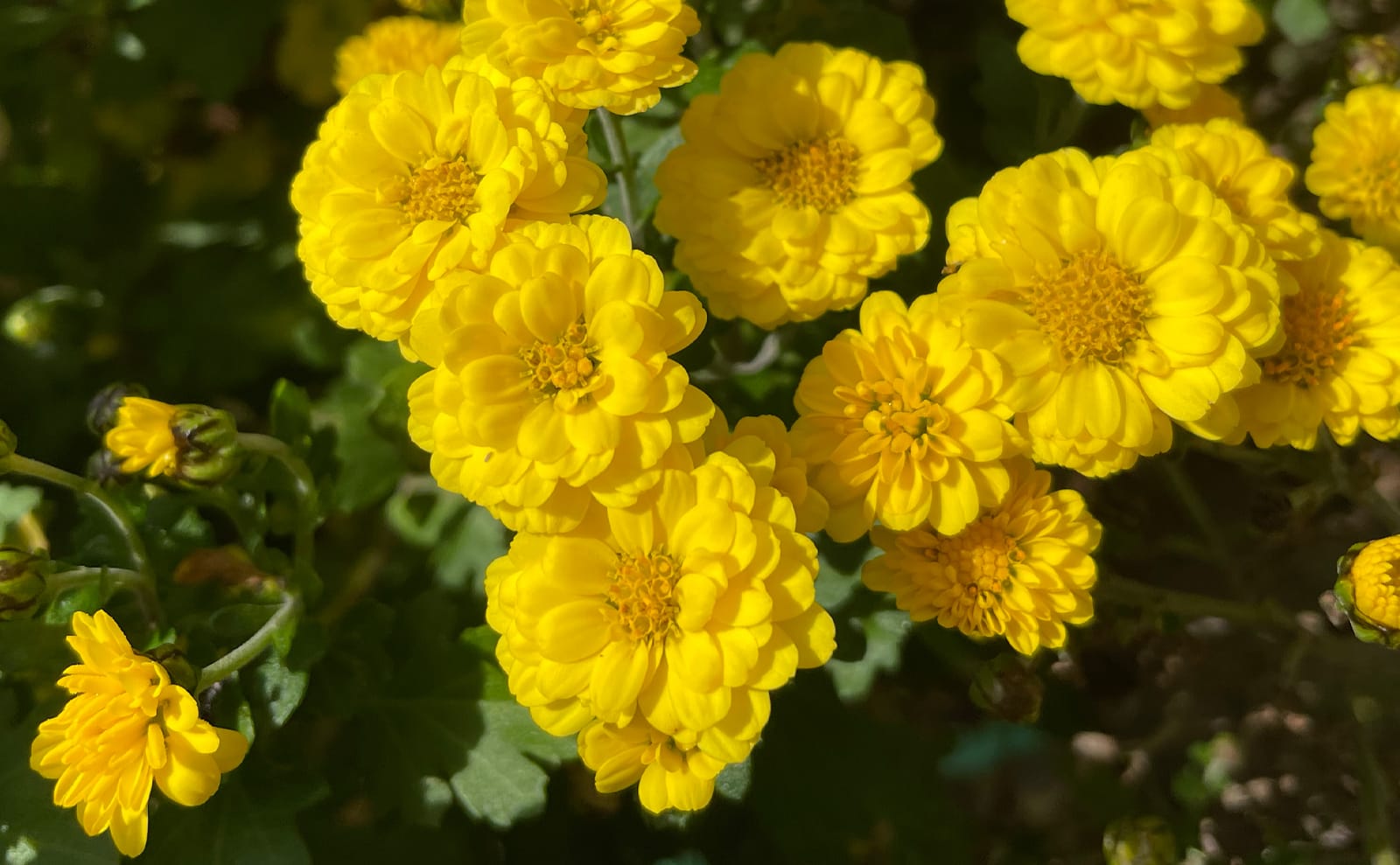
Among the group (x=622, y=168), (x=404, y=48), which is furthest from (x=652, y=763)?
(x=404, y=48)

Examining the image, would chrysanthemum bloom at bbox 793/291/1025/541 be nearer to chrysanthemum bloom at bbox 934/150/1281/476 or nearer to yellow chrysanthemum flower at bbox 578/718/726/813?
chrysanthemum bloom at bbox 934/150/1281/476

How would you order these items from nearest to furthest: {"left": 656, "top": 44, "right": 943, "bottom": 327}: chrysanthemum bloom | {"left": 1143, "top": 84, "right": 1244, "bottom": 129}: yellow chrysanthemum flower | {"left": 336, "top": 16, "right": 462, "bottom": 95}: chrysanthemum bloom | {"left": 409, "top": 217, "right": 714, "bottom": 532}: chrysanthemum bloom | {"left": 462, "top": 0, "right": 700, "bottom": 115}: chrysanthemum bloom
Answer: {"left": 409, "top": 217, "right": 714, "bottom": 532}: chrysanthemum bloom → {"left": 462, "top": 0, "right": 700, "bottom": 115}: chrysanthemum bloom → {"left": 656, "top": 44, "right": 943, "bottom": 327}: chrysanthemum bloom → {"left": 1143, "top": 84, "right": 1244, "bottom": 129}: yellow chrysanthemum flower → {"left": 336, "top": 16, "right": 462, "bottom": 95}: chrysanthemum bloom

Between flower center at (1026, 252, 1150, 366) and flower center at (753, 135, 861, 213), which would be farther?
flower center at (753, 135, 861, 213)

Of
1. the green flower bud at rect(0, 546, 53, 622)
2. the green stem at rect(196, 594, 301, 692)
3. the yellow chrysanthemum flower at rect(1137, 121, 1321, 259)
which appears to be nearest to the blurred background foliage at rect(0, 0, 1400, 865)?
the green stem at rect(196, 594, 301, 692)

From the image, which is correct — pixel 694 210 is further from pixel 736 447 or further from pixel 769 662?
pixel 769 662

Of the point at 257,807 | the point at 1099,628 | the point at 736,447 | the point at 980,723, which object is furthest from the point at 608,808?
the point at 736,447
